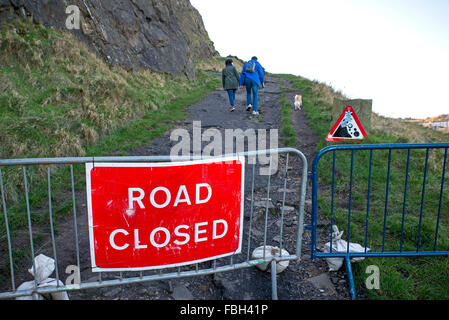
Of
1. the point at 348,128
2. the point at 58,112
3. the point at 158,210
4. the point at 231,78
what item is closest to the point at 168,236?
the point at 158,210

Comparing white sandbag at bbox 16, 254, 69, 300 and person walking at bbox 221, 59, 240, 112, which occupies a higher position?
person walking at bbox 221, 59, 240, 112

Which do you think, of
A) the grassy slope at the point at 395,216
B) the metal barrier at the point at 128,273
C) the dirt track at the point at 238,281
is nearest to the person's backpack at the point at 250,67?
the grassy slope at the point at 395,216

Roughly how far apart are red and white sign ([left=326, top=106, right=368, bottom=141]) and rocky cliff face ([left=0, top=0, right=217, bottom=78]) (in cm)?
1061

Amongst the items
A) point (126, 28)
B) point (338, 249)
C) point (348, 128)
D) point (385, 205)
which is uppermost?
point (126, 28)

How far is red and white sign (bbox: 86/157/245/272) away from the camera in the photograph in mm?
2887

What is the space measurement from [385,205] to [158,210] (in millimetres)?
2539

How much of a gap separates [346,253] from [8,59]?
9761mm

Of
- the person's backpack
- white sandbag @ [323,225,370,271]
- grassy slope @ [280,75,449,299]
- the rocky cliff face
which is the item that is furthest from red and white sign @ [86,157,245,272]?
the rocky cliff face

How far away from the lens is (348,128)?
721cm

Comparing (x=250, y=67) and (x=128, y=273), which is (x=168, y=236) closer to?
(x=128, y=273)

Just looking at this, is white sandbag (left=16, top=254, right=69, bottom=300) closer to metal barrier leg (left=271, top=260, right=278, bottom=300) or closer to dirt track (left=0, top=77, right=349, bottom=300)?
dirt track (left=0, top=77, right=349, bottom=300)

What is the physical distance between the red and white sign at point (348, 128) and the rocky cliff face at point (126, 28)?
10.6m
